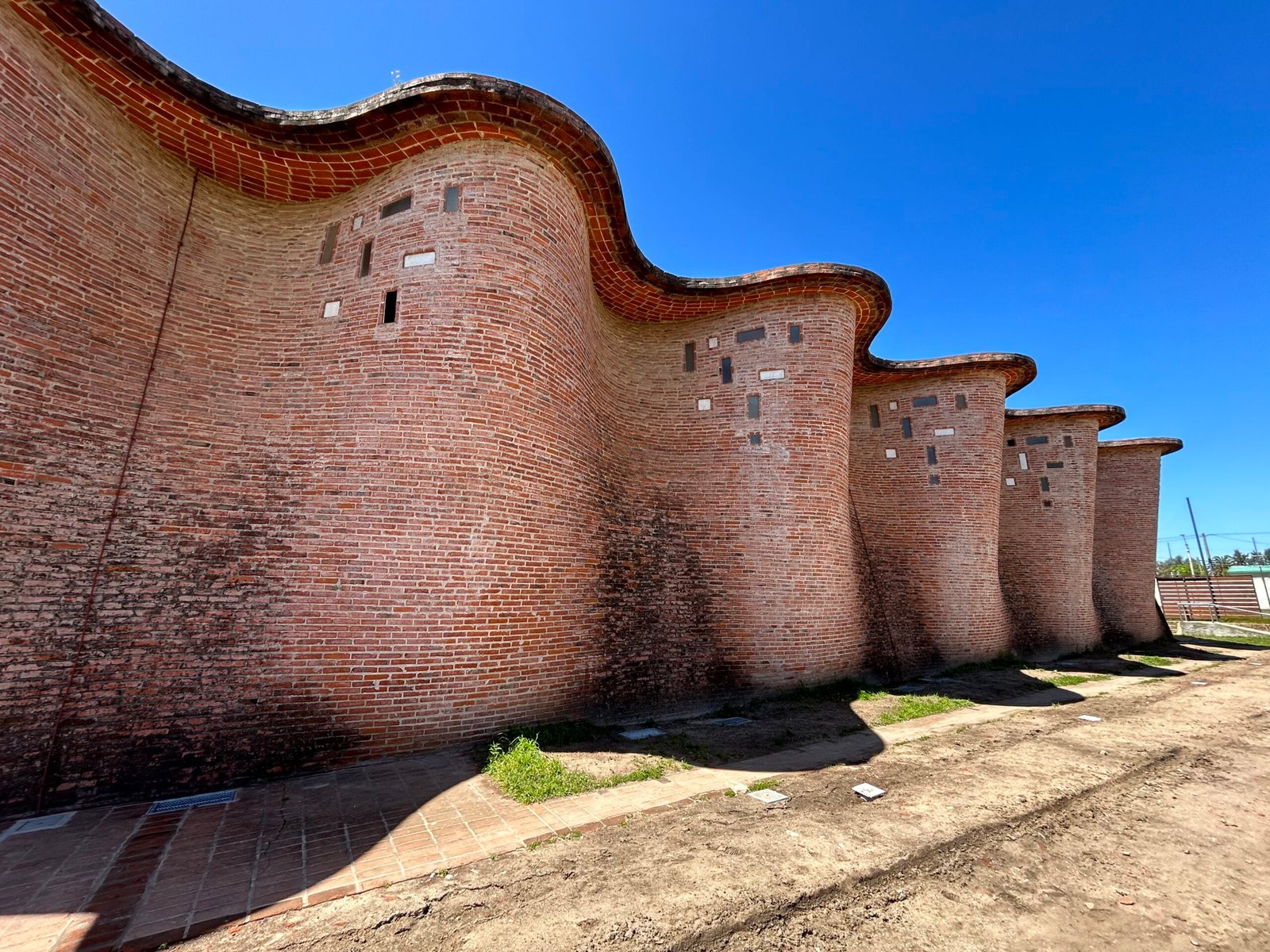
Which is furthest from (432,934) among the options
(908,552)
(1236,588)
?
(1236,588)

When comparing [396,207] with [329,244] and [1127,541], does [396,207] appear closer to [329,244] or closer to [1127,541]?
[329,244]

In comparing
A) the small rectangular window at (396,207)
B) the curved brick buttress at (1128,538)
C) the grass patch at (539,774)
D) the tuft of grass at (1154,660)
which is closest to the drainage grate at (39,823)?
the grass patch at (539,774)

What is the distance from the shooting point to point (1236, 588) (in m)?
25.7

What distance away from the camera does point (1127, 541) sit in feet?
60.8

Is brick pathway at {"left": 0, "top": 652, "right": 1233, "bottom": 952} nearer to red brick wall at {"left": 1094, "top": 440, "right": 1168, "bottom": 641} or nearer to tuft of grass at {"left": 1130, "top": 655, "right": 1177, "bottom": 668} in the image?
tuft of grass at {"left": 1130, "top": 655, "right": 1177, "bottom": 668}

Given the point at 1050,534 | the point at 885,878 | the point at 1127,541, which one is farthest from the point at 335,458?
the point at 1127,541

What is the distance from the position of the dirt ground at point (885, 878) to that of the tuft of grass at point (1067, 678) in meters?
5.95

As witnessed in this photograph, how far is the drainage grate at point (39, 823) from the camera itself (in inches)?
162

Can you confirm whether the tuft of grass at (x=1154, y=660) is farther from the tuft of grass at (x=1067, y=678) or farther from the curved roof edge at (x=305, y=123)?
the curved roof edge at (x=305, y=123)

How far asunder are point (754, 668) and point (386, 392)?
24.7 feet

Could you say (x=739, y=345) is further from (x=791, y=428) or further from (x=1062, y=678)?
(x=1062, y=678)

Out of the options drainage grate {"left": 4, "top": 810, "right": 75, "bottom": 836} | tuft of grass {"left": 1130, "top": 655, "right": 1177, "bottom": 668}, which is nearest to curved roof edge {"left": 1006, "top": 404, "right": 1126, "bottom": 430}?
tuft of grass {"left": 1130, "top": 655, "right": 1177, "bottom": 668}

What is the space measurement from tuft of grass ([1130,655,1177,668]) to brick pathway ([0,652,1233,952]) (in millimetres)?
14707

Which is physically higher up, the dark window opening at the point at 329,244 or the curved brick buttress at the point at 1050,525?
the dark window opening at the point at 329,244
